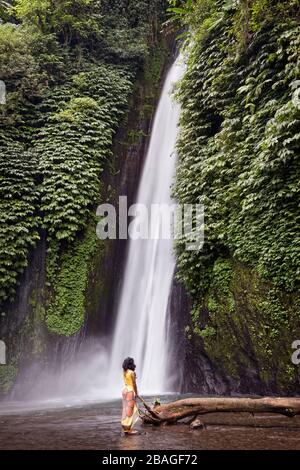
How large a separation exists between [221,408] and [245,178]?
5.46 m

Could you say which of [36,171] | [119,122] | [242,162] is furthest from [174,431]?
[119,122]

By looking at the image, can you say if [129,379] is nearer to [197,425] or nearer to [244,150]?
[197,425]

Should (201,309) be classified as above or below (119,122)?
below

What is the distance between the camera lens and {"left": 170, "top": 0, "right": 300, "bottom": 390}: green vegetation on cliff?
341 inches

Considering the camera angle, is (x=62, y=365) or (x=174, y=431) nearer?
(x=174, y=431)

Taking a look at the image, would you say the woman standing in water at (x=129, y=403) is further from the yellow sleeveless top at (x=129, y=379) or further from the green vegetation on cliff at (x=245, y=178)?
the green vegetation on cliff at (x=245, y=178)

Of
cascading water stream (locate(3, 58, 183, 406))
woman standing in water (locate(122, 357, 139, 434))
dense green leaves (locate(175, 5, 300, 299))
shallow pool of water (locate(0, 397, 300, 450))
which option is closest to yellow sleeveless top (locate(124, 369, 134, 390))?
woman standing in water (locate(122, 357, 139, 434))

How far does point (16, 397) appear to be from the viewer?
11562 millimetres

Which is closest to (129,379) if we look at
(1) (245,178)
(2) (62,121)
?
(1) (245,178)

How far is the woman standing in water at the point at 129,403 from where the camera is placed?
5.76 meters

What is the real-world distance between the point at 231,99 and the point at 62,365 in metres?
8.77

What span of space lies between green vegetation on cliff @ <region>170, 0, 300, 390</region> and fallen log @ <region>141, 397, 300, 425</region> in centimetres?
244

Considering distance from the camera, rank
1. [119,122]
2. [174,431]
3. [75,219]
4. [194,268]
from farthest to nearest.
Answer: [119,122]
[75,219]
[194,268]
[174,431]

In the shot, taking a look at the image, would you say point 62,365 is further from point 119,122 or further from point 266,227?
point 119,122
